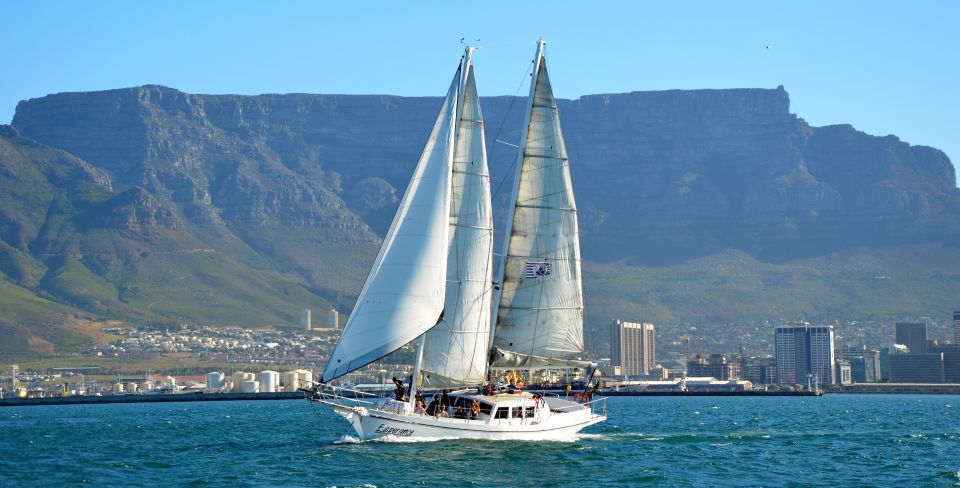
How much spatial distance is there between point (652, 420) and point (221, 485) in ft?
226

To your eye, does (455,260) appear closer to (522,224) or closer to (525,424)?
(522,224)

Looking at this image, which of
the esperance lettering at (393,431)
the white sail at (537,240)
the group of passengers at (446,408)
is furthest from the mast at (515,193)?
the esperance lettering at (393,431)

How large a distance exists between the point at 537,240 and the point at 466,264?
423 centimetres

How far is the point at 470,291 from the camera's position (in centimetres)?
7519

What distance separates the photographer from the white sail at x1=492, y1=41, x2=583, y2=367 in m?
75.8

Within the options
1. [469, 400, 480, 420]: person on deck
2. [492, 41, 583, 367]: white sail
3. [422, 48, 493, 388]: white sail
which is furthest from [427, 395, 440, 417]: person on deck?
[492, 41, 583, 367]: white sail

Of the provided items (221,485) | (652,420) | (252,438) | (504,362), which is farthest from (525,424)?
(652,420)

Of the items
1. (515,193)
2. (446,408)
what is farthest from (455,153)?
(446,408)

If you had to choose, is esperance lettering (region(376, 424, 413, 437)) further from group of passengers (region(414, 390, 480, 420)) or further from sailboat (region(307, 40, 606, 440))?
group of passengers (region(414, 390, 480, 420))

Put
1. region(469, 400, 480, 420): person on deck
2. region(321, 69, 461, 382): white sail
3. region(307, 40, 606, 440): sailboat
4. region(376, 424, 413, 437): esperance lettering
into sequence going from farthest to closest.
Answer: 1. region(469, 400, 480, 420): person on deck
2. region(376, 424, 413, 437): esperance lettering
3. region(307, 40, 606, 440): sailboat
4. region(321, 69, 461, 382): white sail

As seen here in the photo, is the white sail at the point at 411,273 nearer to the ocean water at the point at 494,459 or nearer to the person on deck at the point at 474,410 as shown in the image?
the person on deck at the point at 474,410

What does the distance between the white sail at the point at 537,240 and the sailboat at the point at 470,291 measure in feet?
0.18

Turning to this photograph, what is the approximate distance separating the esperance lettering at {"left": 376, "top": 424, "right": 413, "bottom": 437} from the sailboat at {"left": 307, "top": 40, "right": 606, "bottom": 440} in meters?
0.05

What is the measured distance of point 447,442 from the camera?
73.1m
